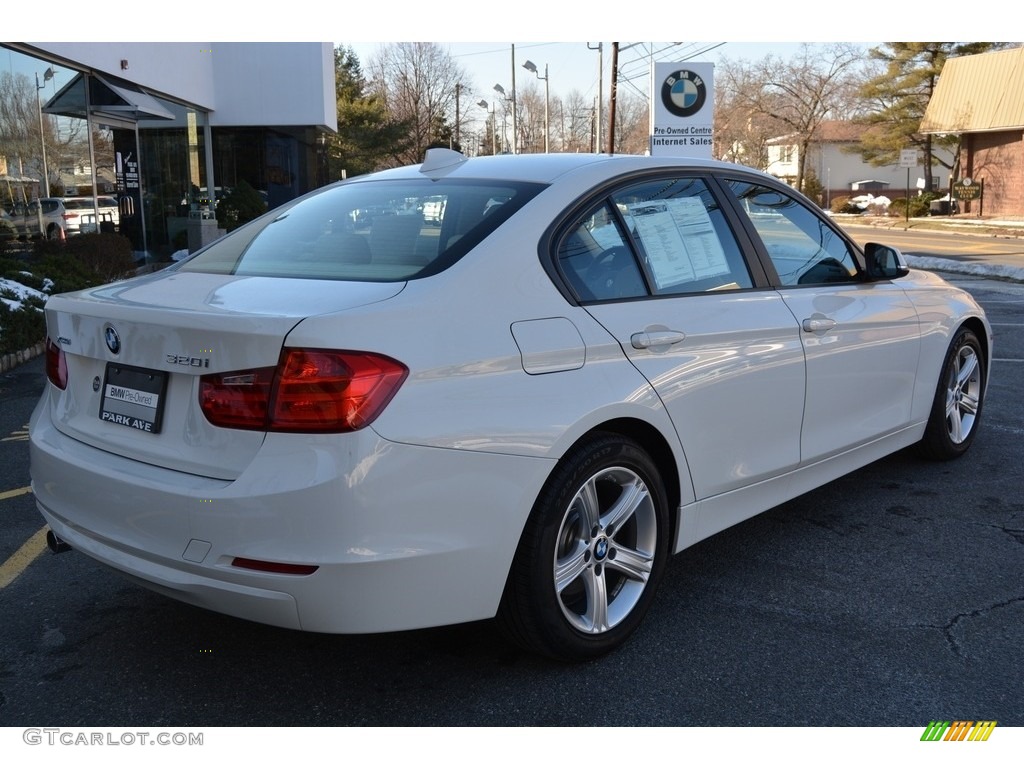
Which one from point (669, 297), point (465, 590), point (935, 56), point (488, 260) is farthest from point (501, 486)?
point (935, 56)

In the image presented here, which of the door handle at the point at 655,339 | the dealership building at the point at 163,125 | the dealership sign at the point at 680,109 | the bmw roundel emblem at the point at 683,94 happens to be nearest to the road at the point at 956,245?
the dealership sign at the point at 680,109

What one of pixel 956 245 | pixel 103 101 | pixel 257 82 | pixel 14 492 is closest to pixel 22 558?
pixel 14 492

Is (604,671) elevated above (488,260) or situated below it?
below

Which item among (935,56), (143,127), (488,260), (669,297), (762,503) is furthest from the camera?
(935,56)

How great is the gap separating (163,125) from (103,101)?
20.9 feet

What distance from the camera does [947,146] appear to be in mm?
54531

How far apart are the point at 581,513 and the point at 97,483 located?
1510 mm

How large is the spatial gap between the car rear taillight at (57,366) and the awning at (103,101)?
44.4ft

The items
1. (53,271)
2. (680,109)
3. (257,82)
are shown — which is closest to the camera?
(53,271)

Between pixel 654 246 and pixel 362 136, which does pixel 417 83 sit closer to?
pixel 362 136

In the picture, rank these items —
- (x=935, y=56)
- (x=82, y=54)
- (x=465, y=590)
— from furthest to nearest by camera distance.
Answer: (x=935, y=56), (x=82, y=54), (x=465, y=590)

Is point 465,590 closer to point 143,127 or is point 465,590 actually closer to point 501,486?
point 501,486

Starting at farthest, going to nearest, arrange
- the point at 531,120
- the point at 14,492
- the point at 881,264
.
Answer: the point at 531,120
the point at 14,492
the point at 881,264

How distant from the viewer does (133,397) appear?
2.98m
